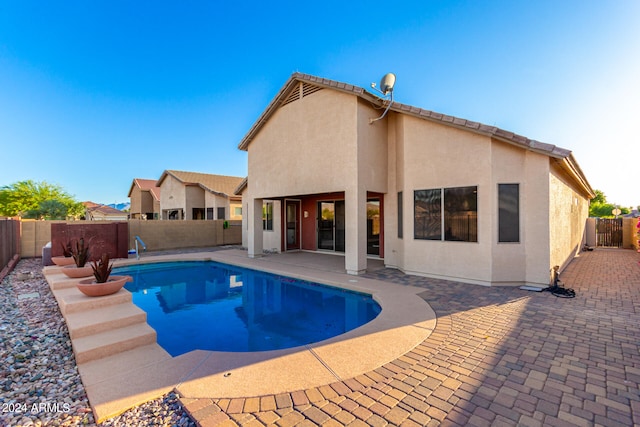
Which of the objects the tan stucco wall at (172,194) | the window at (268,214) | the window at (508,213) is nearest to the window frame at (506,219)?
the window at (508,213)

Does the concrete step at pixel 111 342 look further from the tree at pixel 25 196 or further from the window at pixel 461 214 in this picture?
the tree at pixel 25 196

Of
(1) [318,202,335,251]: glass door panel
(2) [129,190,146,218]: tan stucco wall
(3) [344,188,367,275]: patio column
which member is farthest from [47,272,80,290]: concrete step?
(2) [129,190,146,218]: tan stucco wall

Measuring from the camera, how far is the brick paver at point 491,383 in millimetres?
2625

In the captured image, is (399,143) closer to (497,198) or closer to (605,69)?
(497,198)

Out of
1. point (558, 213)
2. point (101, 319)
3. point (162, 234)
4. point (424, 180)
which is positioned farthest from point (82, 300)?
point (558, 213)

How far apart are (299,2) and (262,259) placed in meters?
11.6

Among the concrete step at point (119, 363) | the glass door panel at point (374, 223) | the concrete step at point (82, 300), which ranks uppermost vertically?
the glass door panel at point (374, 223)

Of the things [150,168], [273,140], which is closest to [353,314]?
[273,140]

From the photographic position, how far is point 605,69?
9.05 m

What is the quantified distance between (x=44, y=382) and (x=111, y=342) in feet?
2.74

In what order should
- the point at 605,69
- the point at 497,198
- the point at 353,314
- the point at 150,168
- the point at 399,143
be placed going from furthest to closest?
the point at 150,168
the point at 399,143
the point at 605,69
the point at 497,198
the point at 353,314

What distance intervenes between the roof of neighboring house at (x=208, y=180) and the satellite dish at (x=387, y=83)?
1812 cm

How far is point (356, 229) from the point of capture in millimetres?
9180

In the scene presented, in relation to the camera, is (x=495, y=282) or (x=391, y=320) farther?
(x=495, y=282)
